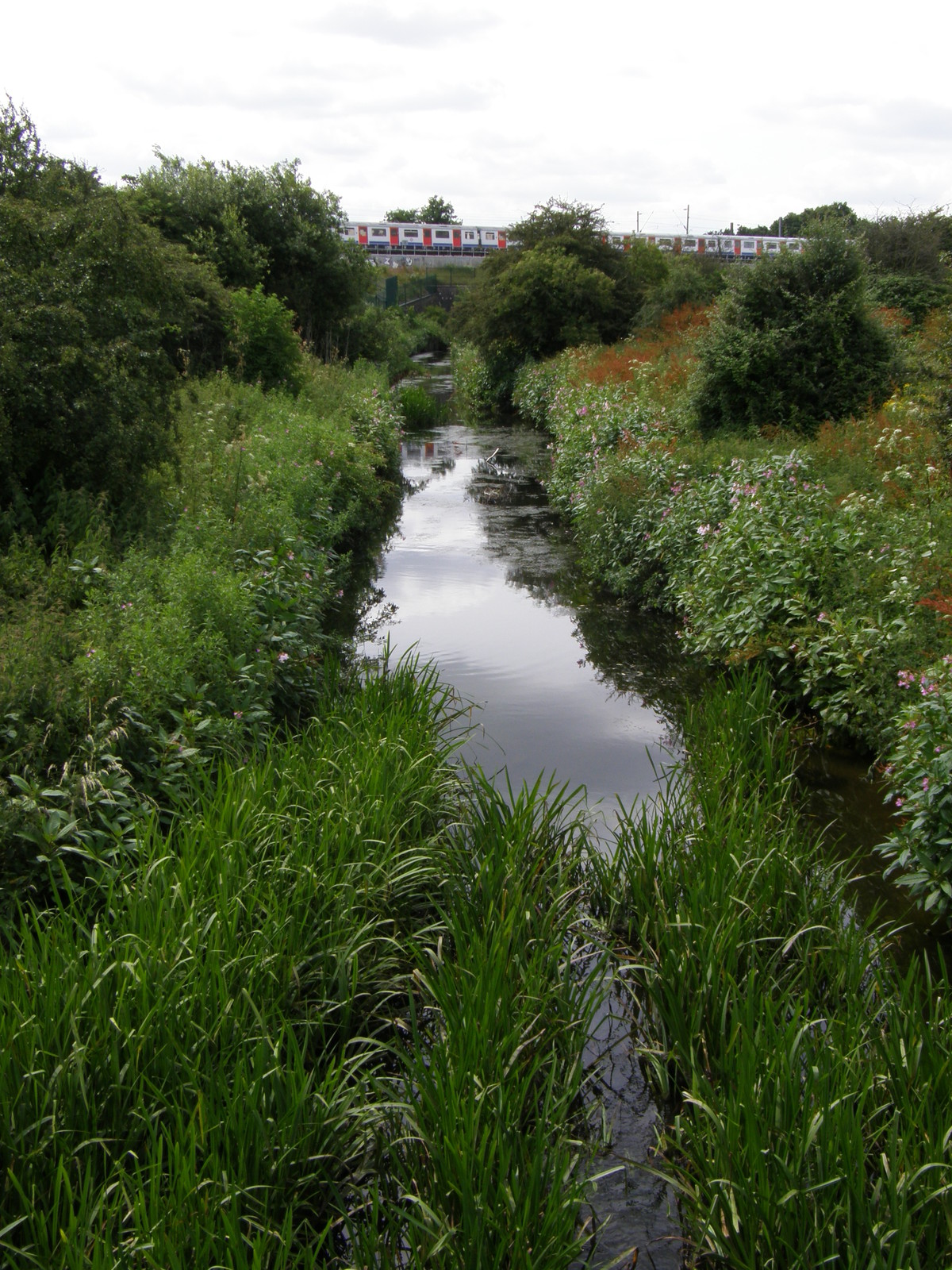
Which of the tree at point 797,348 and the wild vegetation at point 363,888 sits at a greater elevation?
the tree at point 797,348

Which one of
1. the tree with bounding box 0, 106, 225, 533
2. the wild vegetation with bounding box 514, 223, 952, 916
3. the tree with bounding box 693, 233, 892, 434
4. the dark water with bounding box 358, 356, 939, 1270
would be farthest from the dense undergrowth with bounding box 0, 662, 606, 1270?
the tree with bounding box 693, 233, 892, 434

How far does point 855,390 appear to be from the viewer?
11.9 metres

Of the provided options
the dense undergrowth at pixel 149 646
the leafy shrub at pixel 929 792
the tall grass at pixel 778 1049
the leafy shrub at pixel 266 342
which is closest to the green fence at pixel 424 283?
the leafy shrub at pixel 266 342

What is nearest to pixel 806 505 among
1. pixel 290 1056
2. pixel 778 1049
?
pixel 778 1049

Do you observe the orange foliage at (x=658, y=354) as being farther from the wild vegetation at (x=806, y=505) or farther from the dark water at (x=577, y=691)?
the dark water at (x=577, y=691)

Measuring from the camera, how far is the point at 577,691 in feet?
26.1

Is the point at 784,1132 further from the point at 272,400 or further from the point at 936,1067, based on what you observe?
the point at 272,400

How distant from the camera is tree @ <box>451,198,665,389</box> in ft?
87.9

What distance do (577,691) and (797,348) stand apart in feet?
20.7

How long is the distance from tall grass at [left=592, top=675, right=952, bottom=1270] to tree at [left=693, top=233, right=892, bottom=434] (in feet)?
27.0

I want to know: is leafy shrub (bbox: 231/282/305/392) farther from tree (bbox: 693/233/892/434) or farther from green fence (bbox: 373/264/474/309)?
green fence (bbox: 373/264/474/309)

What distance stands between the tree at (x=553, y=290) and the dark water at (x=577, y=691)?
43.6ft

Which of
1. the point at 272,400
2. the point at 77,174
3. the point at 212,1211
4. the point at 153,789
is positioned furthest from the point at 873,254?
the point at 212,1211

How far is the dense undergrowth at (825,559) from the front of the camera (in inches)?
183
